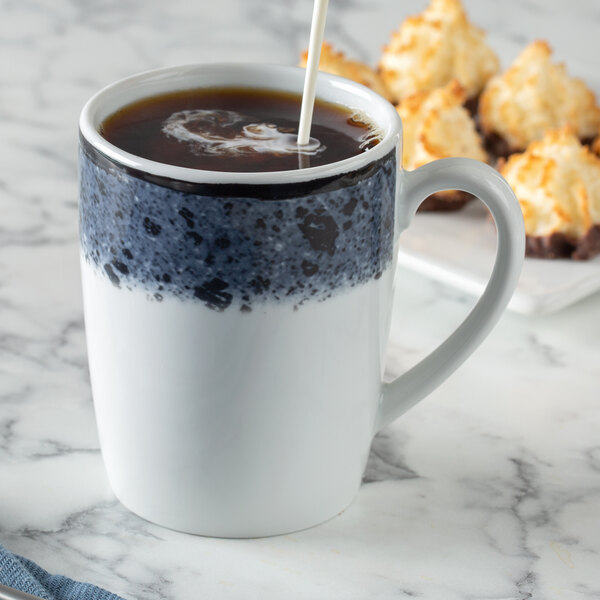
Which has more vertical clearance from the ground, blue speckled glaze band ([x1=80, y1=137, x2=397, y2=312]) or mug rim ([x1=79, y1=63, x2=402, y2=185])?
mug rim ([x1=79, y1=63, x2=402, y2=185])

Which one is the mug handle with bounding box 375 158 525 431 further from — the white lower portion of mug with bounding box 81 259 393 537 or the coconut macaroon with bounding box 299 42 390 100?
the coconut macaroon with bounding box 299 42 390 100

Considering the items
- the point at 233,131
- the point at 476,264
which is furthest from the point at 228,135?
the point at 476,264

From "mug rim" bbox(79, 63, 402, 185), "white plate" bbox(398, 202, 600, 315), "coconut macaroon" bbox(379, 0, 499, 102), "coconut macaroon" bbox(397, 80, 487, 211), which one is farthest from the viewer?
"coconut macaroon" bbox(379, 0, 499, 102)

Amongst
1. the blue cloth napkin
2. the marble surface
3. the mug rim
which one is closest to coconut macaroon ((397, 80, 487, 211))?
the marble surface

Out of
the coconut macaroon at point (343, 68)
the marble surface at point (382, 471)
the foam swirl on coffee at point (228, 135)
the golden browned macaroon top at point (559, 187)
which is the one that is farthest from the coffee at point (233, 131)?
the coconut macaroon at point (343, 68)

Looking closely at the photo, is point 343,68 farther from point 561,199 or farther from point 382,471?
point 382,471

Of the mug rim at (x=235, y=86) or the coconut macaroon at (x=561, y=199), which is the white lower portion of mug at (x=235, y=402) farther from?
the coconut macaroon at (x=561, y=199)

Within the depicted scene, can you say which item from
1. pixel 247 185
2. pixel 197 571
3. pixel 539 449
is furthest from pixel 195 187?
pixel 539 449

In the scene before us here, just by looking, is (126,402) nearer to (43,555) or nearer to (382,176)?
(43,555)

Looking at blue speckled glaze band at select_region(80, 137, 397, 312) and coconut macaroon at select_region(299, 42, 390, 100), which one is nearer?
blue speckled glaze band at select_region(80, 137, 397, 312)
